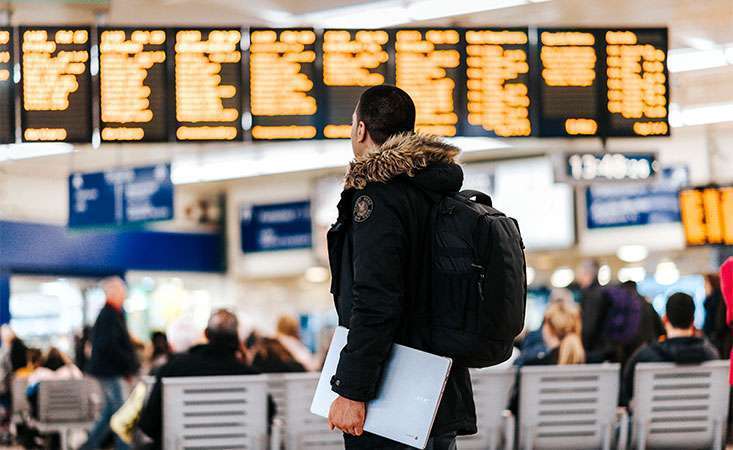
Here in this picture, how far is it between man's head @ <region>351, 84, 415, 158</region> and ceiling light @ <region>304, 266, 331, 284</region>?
1953cm

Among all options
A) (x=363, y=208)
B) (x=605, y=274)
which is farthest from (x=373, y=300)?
(x=605, y=274)

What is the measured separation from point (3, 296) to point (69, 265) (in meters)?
1.49

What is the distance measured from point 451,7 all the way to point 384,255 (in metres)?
8.40

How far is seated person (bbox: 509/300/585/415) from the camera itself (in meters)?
8.74

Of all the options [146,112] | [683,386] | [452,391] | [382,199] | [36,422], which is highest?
[146,112]

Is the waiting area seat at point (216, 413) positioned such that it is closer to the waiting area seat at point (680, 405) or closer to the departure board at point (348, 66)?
the departure board at point (348, 66)

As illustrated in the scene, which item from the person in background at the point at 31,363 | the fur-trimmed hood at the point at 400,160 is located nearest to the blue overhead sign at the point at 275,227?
the person in background at the point at 31,363

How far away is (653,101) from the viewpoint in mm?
8891

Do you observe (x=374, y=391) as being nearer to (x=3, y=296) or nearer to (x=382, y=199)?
(x=382, y=199)

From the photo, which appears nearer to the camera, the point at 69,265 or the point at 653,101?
the point at 653,101

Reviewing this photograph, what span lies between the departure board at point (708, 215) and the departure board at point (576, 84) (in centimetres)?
587

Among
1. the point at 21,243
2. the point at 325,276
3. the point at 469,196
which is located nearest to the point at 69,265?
the point at 21,243

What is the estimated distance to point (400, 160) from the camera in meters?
3.20

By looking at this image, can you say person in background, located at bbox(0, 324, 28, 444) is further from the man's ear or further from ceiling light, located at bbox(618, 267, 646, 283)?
the man's ear
